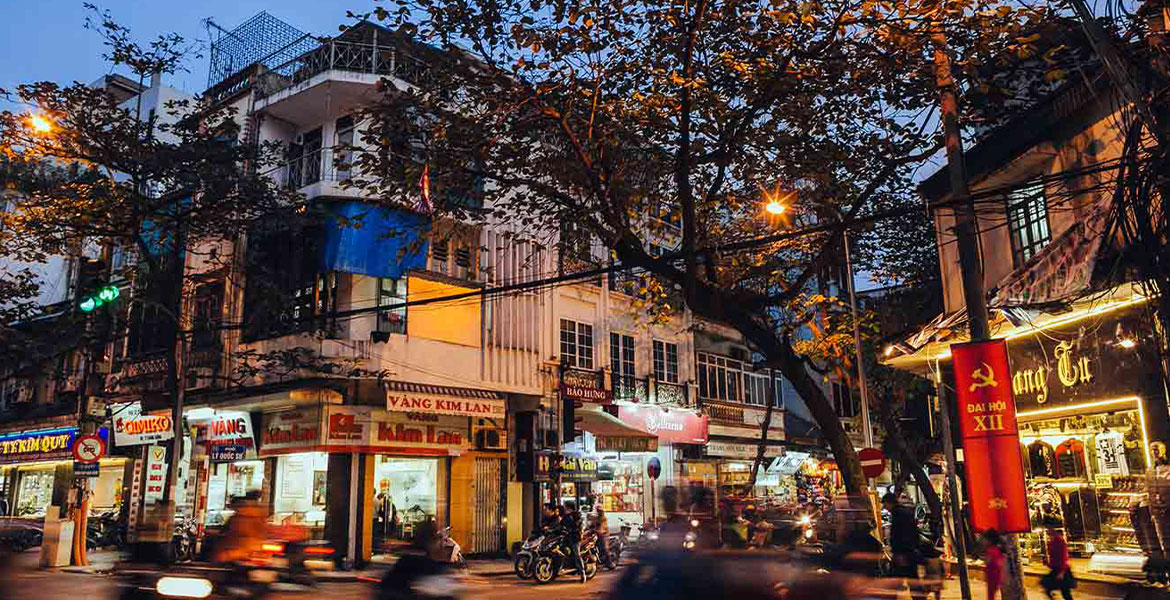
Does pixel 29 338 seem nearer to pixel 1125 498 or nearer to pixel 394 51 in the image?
pixel 394 51

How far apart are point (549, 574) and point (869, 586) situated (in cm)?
782

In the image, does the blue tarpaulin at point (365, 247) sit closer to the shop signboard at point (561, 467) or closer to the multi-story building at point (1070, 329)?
the shop signboard at point (561, 467)

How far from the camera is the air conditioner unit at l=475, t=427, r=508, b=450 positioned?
2281 centimetres

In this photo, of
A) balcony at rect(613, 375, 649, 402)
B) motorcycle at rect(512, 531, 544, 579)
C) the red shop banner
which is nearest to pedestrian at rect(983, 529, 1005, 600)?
the red shop banner

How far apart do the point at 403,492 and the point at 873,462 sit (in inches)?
478

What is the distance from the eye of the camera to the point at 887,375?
79.3 feet

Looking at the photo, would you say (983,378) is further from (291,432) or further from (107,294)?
(291,432)

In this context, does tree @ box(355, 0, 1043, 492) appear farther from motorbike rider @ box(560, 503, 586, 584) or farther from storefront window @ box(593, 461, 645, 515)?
storefront window @ box(593, 461, 645, 515)

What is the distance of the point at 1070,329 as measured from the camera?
43.6ft

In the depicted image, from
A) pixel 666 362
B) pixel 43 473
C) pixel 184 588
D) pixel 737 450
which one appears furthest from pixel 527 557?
pixel 43 473

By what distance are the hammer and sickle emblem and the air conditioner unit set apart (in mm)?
15414

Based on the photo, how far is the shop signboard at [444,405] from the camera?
64.6 ft

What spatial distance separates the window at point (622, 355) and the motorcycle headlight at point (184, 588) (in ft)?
61.8

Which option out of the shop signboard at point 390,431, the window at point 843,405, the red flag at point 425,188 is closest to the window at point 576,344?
the shop signboard at point 390,431
